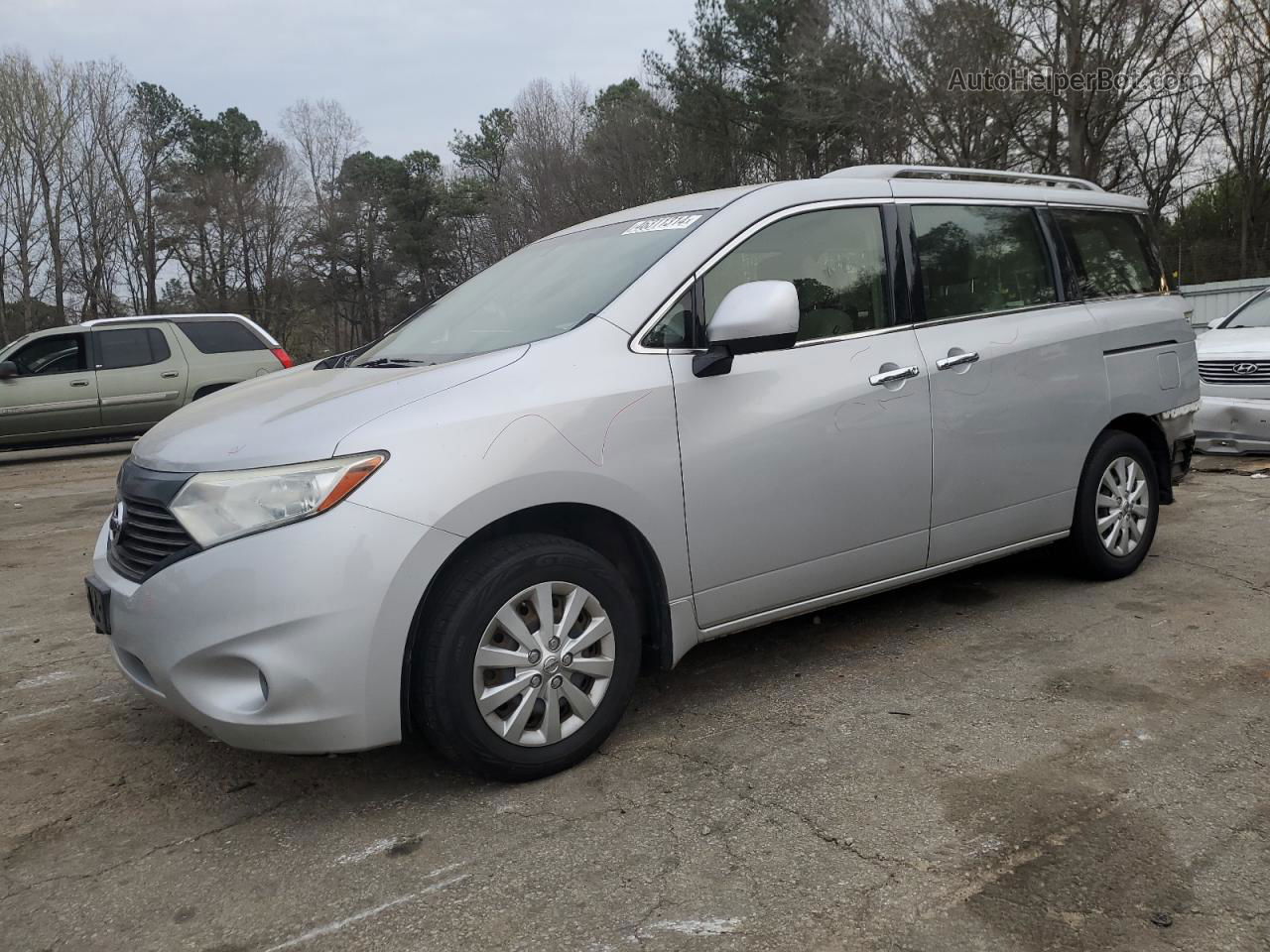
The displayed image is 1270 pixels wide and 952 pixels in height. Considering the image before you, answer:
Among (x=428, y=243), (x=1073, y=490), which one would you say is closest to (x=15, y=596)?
(x=1073, y=490)

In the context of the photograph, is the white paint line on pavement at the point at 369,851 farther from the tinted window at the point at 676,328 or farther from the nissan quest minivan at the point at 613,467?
the tinted window at the point at 676,328

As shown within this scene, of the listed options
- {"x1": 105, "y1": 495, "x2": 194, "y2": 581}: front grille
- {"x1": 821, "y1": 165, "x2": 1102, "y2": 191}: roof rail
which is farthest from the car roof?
{"x1": 105, "y1": 495, "x2": 194, "y2": 581}: front grille

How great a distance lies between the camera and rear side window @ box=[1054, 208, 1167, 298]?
15.2 ft

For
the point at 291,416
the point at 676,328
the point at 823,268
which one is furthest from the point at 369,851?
the point at 823,268

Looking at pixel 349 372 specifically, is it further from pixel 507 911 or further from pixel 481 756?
pixel 507 911

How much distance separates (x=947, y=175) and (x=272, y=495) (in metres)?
3.15

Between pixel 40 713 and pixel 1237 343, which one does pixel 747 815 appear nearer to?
pixel 40 713

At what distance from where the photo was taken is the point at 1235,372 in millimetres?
8406

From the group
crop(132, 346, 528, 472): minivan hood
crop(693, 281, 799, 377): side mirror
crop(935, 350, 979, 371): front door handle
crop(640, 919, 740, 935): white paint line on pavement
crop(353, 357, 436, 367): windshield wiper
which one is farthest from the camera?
crop(935, 350, 979, 371): front door handle

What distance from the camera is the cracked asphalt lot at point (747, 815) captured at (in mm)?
2281

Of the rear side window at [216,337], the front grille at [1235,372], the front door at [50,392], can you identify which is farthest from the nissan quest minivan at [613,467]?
the front door at [50,392]

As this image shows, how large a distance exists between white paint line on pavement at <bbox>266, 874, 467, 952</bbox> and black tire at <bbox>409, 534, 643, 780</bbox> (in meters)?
0.41

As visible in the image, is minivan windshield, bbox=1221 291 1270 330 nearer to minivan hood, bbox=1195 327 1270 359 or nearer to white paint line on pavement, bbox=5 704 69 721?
minivan hood, bbox=1195 327 1270 359

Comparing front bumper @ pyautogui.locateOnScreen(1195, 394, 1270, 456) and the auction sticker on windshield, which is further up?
the auction sticker on windshield
